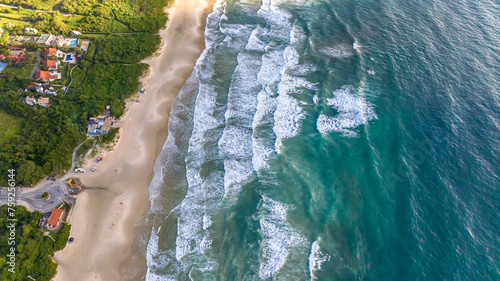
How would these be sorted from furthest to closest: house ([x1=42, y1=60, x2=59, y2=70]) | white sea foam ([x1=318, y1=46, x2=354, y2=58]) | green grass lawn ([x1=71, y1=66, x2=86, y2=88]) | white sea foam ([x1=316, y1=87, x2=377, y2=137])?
white sea foam ([x1=318, y1=46, x2=354, y2=58]), house ([x1=42, y1=60, x2=59, y2=70]), green grass lawn ([x1=71, y1=66, x2=86, y2=88]), white sea foam ([x1=316, y1=87, x2=377, y2=137])

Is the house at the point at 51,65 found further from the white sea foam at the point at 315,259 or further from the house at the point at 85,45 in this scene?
the white sea foam at the point at 315,259

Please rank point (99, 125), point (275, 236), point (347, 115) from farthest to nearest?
1. point (99, 125)
2. point (347, 115)
3. point (275, 236)

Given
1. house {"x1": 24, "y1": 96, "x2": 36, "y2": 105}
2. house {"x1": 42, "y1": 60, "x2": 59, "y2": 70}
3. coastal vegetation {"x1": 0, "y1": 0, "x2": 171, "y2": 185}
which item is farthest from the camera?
house {"x1": 42, "y1": 60, "x2": 59, "y2": 70}

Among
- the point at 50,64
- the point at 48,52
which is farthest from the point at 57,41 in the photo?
the point at 50,64

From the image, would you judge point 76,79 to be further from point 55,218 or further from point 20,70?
point 55,218

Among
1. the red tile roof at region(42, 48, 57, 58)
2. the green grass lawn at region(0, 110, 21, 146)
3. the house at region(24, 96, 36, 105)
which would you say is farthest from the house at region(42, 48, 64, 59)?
the green grass lawn at region(0, 110, 21, 146)

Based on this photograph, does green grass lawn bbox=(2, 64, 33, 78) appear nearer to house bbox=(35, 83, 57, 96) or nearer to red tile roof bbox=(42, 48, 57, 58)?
red tile roof bbox=(42, 48, 57, 58)
